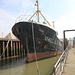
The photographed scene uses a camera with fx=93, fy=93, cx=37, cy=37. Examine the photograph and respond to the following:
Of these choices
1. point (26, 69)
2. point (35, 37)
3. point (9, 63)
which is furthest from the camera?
point (9, 63)

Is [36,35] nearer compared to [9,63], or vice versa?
[36,35]

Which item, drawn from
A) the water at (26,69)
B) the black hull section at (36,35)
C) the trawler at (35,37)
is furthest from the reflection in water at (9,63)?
the black hull section at (36,35)

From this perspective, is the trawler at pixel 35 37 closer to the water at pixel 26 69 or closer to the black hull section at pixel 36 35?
the black hull section at pixel 36 35

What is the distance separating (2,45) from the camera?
49.7ft

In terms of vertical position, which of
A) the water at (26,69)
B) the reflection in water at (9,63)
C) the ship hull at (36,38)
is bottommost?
the reflection in water at (9,63)

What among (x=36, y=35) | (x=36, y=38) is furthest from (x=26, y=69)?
(x=36, y=35)

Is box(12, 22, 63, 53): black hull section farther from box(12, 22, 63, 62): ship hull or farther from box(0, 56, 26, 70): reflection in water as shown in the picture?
box(0, 56, 26, 70): reflection in water

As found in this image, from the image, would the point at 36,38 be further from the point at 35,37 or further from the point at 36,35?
the point at 36,35

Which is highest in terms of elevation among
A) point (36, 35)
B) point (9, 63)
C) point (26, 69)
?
point (36, 35)

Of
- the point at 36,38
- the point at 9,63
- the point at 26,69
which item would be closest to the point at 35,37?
the point at 36,38

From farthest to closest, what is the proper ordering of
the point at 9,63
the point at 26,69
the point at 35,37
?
the point at 9,63
the point at 35,37
the point at 26,69

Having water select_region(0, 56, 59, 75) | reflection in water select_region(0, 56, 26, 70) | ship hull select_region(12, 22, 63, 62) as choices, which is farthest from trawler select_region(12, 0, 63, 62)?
reflection in water select_region(0, 56, 26, 70)

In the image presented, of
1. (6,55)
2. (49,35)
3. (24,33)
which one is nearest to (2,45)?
(6,55)

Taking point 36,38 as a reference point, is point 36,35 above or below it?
above
